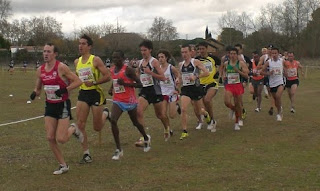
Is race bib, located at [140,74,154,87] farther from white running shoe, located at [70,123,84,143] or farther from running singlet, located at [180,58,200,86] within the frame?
white running shoe, located at [70,123,84,143]

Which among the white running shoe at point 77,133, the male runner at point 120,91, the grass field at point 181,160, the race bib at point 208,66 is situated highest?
the race bib at point 208,66

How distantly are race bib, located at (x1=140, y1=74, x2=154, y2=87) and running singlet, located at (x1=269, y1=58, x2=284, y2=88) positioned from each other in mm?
4625

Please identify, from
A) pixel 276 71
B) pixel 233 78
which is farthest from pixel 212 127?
pixel 276 71

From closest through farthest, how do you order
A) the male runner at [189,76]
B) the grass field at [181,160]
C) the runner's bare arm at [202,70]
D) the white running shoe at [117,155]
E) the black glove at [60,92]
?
the grass field at [181,160] → the black glove at [60,92] → the white running shoe at [117,155] → the runner's bare arm at [202,70] → the male runner at [189,76]

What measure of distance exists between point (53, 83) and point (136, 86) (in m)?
1.67

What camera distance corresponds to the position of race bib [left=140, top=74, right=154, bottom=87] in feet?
31.6

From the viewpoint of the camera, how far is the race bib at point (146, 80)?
31.6ft

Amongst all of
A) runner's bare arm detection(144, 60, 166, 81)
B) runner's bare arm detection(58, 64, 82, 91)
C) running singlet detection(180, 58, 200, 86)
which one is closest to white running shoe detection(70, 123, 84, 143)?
runner's bare arm detection(58, 64, 82, 91)

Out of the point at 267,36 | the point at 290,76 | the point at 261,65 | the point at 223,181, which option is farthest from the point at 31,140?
the point at 267,36

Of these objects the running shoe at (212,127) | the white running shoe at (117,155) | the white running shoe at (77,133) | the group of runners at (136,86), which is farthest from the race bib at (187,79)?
the white running shoe at (77,133)

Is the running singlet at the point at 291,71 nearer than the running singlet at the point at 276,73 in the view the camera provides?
No

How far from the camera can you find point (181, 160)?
8.08 meters

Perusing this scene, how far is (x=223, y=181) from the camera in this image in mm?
6598

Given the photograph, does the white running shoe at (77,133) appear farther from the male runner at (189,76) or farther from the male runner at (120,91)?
the male runner at (189,76)
